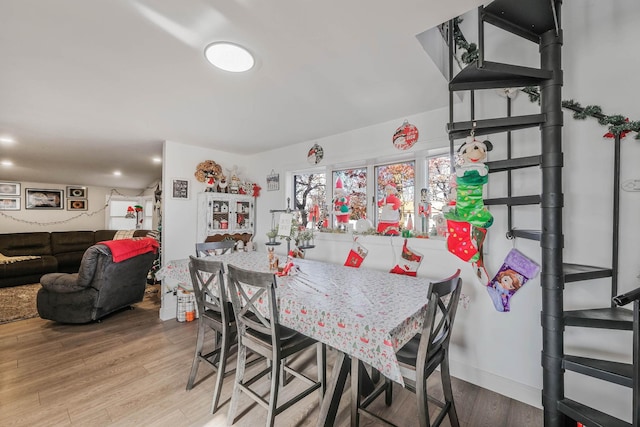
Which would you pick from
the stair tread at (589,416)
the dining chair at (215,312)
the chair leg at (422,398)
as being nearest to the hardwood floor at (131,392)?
the dining chair at (215,312)

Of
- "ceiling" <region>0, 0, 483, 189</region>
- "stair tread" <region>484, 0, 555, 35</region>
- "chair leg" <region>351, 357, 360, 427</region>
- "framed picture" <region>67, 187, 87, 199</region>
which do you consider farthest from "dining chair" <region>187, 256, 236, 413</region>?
"framed picture" <region>67, 187, 87, 199</region>

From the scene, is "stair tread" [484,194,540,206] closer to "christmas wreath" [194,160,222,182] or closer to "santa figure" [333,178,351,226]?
"santa figure" [333,178,351,226]

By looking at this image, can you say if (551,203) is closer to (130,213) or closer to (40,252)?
(40,252)

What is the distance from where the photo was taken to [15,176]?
5410mm

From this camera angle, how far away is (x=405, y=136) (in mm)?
2488

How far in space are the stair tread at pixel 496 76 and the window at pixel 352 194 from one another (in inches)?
62.7

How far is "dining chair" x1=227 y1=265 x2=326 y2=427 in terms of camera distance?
1441 mm

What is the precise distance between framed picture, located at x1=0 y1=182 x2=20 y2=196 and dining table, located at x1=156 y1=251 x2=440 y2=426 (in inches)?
282

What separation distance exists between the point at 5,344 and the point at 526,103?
4928mm

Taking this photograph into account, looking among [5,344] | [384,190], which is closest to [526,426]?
[384,190]

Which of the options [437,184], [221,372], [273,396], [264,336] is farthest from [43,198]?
[437,184]

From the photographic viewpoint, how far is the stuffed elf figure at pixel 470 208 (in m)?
1.44

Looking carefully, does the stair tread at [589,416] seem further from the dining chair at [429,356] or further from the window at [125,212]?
the window at [125,212]

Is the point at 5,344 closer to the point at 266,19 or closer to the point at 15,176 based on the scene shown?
the point at 266,19
